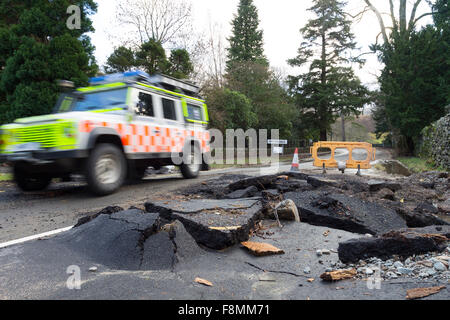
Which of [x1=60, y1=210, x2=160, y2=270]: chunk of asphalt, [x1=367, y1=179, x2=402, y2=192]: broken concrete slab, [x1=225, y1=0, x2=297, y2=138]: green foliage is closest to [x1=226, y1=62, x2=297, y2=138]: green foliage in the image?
[x1=225, y1=0, x2=297, y2=138]: green foliage

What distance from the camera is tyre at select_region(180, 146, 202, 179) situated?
327 inches

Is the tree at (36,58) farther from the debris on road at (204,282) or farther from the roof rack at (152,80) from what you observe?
the debris on road at (204,282)

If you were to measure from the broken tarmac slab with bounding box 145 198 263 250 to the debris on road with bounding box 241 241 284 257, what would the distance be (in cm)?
15

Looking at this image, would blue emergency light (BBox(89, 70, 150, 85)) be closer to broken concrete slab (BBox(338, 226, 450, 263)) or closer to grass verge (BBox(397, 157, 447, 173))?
broken concrete slab (BBox(338, 226, 450, 263))

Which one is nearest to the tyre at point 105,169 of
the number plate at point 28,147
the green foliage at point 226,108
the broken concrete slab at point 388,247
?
the number plate at point 28,147

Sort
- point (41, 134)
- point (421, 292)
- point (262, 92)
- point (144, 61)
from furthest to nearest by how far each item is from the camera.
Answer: point (262, 92), point (144, 61), point (41, 134), point (421, 292)

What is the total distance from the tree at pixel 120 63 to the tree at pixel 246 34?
20801 mm

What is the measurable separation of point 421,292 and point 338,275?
0.53m

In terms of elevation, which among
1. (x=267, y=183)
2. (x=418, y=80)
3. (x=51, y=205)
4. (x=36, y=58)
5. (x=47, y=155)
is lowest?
(x=51, y=205)

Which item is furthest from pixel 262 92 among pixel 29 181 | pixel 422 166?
pixel 29 181

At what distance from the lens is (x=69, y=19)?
1327 cm

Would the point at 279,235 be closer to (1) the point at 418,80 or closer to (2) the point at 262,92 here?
(1) the point at 418,80

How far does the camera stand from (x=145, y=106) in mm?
6809

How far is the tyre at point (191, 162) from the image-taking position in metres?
8.30
